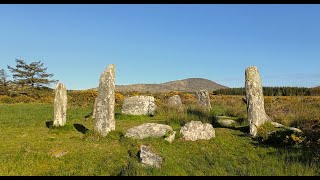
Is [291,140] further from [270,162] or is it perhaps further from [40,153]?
[40,153]

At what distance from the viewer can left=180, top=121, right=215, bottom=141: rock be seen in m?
16.8

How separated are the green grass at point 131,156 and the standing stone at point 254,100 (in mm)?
838

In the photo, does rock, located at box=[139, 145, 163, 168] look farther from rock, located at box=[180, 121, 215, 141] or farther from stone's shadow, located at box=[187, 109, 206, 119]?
stone's shadow, located at box=[187, 109, 206, 119]

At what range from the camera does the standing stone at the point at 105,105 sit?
1820 centimetres

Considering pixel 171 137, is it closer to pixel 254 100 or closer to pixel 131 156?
pixel 131 156

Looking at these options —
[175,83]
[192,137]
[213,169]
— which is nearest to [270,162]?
[213,169]

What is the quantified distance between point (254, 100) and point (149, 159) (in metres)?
8.52

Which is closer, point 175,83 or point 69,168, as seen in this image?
point 69,168

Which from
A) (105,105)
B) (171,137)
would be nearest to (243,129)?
(171,137)

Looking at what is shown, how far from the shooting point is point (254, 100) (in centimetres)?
1847

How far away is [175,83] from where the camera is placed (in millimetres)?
188750

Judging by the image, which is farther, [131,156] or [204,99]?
[204,99]

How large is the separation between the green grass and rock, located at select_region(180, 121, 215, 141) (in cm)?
41
